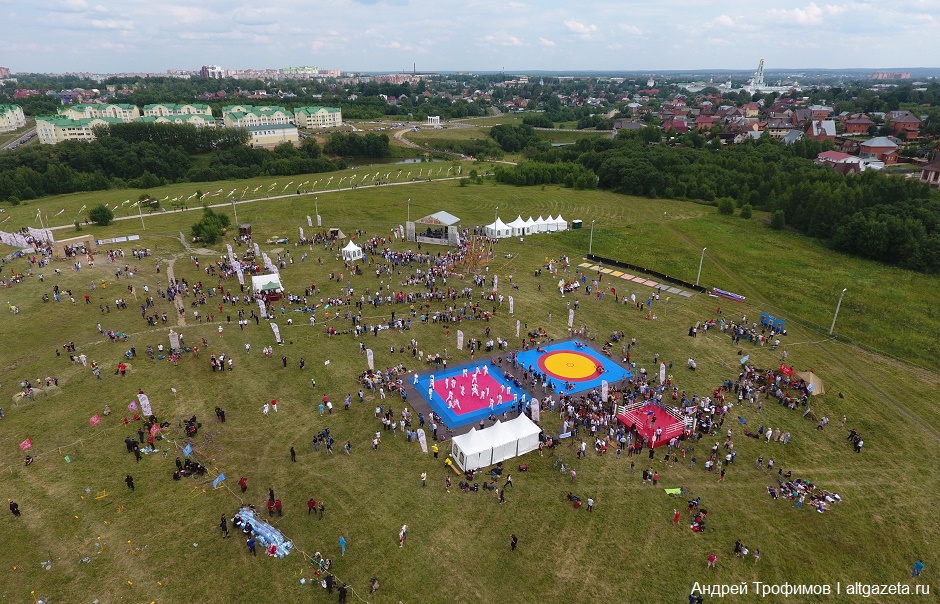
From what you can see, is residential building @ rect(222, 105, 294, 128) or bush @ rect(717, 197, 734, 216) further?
residential building @ rect(222, 105, 294, 128)

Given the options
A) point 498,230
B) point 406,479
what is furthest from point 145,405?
point 498,230

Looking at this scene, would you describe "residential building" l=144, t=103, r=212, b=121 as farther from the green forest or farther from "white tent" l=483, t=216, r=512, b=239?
"white tent" l=483, t=216, r=512, b=239

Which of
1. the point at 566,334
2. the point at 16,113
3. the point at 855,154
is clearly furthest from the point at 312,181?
the point at 16,113

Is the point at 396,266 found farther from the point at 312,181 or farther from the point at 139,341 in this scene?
the point at 312,181

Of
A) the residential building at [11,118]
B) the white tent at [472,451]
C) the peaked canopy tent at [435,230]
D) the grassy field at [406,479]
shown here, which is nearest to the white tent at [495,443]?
the white tent at [472,451]

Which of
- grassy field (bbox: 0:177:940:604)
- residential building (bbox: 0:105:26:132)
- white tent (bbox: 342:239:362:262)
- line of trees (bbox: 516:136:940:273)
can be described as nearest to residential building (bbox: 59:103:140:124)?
residential building (bbox: 0:105:26:132)

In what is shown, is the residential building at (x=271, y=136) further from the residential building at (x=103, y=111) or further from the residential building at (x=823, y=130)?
the residential building at (x=823, y=130)
